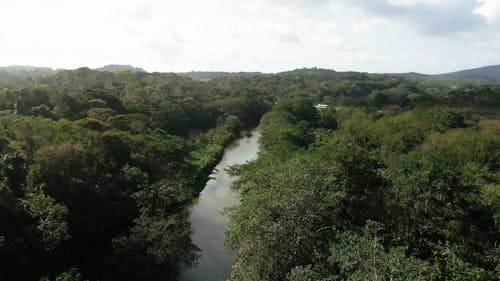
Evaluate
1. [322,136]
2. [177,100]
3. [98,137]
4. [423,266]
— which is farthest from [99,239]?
[177,100]

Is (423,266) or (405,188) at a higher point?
(405,188)

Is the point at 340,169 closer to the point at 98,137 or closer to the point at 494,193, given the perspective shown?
the point at 494,193

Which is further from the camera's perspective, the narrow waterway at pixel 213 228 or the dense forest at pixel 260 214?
the narrow waterway at pixel 213 228

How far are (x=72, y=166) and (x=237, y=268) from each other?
13.2 meters

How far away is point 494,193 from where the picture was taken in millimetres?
22719

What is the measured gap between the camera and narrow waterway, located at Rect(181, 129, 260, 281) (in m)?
22.7

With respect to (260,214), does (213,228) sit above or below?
below

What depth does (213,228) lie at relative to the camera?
28969 millimetres

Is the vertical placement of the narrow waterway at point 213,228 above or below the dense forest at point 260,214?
below

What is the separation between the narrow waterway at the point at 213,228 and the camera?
2273cm

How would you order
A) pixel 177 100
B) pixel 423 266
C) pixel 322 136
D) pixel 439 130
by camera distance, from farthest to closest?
pixel 177 100, pixel 322 136, pixel 439 130, pixel 423 266

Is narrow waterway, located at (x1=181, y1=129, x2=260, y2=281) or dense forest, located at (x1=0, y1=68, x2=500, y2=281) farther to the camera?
narrow waterway, located at (x1=181, y1=129, x2=260, y2=281)

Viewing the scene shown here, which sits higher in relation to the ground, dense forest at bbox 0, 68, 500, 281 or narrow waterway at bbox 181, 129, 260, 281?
dense forest at bbox 0, 68, 500, 281

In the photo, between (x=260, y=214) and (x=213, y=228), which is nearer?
(x=260, y=214)
